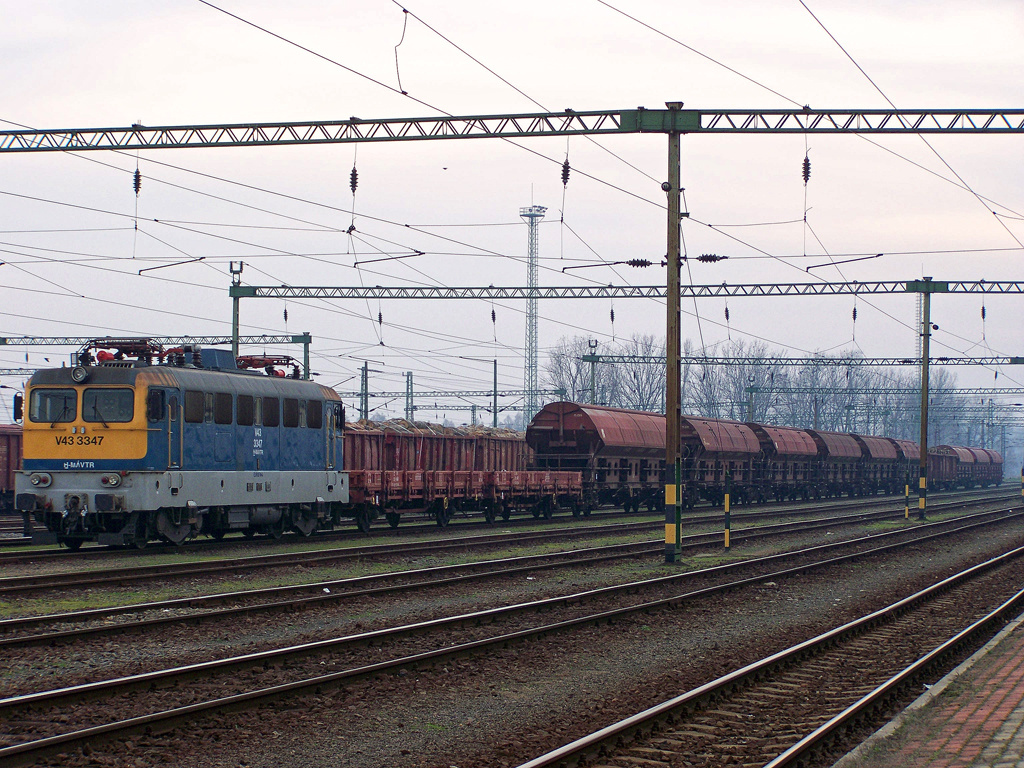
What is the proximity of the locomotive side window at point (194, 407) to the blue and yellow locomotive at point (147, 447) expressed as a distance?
25 millimetres

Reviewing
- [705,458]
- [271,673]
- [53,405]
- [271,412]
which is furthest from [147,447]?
[705,458]

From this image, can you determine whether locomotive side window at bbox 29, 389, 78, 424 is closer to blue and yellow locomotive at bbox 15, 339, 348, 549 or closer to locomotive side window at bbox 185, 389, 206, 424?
blue and yellow locomotive at bbox 15, 339, 348, 549

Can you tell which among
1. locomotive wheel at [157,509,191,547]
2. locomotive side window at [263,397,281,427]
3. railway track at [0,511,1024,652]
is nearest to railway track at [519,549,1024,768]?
railway track at [0,511,1024,652]

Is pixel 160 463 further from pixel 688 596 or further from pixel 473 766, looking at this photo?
pixel 473 766

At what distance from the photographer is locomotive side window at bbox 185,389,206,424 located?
71.0 feet

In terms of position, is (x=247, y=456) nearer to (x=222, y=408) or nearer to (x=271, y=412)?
(x=222, y=408)

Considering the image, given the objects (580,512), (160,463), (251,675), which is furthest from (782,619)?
(580,512)

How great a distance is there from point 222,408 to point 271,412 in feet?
5.93

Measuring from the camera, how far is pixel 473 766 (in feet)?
25.1

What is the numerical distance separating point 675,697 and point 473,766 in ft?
8.53

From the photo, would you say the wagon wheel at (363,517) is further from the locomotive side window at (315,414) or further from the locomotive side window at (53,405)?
the locomotive side window at (53,405)

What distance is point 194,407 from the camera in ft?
71.6

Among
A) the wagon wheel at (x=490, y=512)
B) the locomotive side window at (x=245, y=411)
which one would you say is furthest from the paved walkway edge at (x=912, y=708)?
the wagon wheel at (x=490, y=512)

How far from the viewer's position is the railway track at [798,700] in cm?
791
